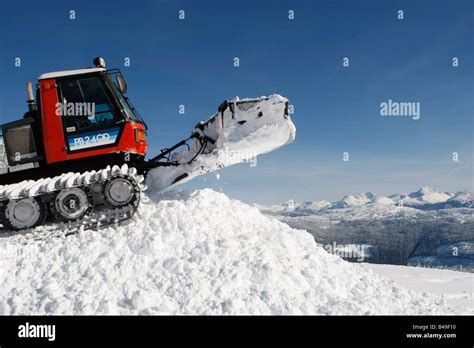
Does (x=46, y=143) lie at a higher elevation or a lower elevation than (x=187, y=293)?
higher

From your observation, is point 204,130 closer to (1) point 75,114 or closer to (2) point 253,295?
(1) point 75,114

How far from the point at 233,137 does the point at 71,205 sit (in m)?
3.98

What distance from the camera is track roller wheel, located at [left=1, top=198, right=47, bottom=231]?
891cm

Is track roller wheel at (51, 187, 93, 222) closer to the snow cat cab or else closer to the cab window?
the snow cat cab

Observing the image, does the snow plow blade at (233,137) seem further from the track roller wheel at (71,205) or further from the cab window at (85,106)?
the track roller wheel at (71,205)

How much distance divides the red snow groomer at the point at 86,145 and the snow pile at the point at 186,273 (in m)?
0.68

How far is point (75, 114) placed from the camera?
9.38m

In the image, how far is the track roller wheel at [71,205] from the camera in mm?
8844

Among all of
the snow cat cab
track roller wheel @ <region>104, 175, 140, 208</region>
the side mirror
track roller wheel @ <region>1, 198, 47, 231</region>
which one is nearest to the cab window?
the snow cat cab

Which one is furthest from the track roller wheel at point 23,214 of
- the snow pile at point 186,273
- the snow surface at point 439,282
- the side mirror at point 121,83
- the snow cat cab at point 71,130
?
the snow surface at point 439,282

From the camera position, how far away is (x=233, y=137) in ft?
32.4
